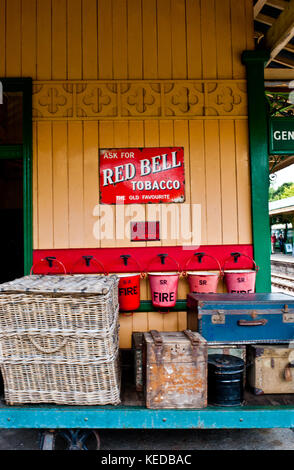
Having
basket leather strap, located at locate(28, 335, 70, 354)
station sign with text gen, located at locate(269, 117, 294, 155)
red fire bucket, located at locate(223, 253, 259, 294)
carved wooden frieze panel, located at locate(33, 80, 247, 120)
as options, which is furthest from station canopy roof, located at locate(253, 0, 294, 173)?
basket leather strap, located at locate(28, 335, 70, 354)

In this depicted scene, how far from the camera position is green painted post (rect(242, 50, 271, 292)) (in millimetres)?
3969

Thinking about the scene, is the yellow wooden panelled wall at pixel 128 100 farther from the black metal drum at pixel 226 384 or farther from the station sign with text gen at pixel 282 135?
the black metal drum at pixel 226 384

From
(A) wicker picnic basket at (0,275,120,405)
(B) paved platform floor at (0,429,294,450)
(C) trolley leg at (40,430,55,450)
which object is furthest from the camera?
(B) paved platform floor at (0,429,294,450)

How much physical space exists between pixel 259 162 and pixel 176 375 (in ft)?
7.68

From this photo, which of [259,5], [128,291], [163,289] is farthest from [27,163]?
[259,5]

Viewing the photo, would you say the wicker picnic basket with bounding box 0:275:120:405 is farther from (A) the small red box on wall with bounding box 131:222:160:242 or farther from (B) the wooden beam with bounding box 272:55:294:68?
(B) the wooden beam with bounding box 272:55:294:68

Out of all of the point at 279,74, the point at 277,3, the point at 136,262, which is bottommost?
the point at 136,262

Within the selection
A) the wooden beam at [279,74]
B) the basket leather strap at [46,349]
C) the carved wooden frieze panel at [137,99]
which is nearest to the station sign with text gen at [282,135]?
the carved wooden frieze panel at [137,99]

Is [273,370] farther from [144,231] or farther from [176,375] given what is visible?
[144,231]

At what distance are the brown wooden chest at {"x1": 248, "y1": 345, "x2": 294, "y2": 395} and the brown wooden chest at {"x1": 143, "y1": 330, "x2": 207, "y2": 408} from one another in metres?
0.51

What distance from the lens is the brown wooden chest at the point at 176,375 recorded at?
2789 millimetres

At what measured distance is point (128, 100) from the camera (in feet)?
13.1

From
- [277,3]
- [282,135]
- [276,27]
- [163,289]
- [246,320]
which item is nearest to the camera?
[246,320]

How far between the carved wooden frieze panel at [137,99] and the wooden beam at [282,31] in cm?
49
